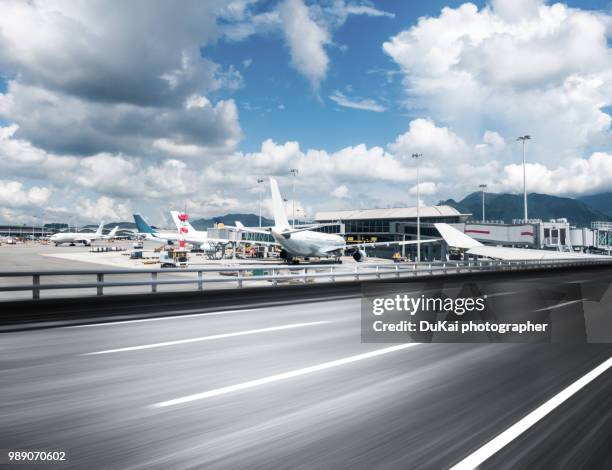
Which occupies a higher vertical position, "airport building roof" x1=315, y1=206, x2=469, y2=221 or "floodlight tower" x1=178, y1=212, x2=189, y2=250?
"airport building roof" x1=315, y1=206, x2=469, y2=221

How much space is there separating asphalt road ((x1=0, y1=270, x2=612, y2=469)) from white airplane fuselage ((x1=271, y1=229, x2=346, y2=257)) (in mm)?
40610

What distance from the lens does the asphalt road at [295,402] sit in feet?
11.8

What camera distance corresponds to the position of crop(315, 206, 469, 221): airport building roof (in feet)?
394

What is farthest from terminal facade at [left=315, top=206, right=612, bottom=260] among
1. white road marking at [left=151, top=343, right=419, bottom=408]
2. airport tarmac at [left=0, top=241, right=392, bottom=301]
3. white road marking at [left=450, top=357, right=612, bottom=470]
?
white road marking at [left=450, top=357, right=612, bottom=470]

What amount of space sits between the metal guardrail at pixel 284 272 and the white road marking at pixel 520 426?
1231 centimetres

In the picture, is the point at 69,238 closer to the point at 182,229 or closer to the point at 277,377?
the point at 182,229

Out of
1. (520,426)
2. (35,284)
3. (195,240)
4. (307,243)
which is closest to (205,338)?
(520,426)

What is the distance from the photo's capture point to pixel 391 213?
130 meters

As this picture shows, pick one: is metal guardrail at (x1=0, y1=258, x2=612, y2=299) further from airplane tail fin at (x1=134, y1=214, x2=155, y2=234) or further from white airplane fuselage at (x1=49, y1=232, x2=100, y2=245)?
white airplane fuselage at (x1=49, y1=232, x2=100, y2=245)

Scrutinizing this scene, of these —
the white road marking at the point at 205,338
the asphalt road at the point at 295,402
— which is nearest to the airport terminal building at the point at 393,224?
the white road marking at the point at 205,338

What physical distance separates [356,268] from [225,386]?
914 inches

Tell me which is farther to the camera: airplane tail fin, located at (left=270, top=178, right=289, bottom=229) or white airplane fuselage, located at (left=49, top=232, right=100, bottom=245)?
white airplane fuselage, located at (left=49, top=232, right=100, bottom=245)

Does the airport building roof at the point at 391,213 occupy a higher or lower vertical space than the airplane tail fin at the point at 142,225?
higher

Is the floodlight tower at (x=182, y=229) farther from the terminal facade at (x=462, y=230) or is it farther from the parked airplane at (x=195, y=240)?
the terminal facade at (x=462, y=230)
